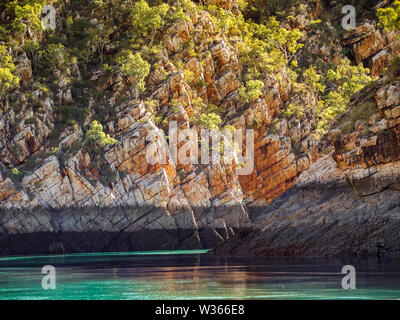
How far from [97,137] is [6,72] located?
11.3m

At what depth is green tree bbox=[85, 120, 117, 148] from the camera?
72.5 metres

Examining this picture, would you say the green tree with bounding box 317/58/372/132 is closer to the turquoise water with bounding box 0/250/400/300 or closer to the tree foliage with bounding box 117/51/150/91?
the tree foliage with bounding box 117/51/150/91

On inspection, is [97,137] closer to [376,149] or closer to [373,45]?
[376,149]

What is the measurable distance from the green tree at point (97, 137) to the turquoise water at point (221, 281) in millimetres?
33919

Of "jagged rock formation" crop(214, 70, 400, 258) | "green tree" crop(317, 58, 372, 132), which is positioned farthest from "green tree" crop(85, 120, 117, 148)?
"jagged rock formation" crop(214, 70, 400, 258)

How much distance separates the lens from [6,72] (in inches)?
2817

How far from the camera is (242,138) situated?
83.9m

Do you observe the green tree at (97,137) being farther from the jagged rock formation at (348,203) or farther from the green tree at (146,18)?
the jagged rock formation at (348,203)

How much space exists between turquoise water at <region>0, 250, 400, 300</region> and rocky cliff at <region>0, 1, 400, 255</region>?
268 inches

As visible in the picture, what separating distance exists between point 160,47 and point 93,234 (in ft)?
86.5

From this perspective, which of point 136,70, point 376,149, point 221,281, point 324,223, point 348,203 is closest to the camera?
point 221,281

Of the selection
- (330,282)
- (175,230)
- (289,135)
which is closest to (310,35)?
(289,135)

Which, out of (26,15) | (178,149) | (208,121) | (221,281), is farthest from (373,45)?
(221,281)
